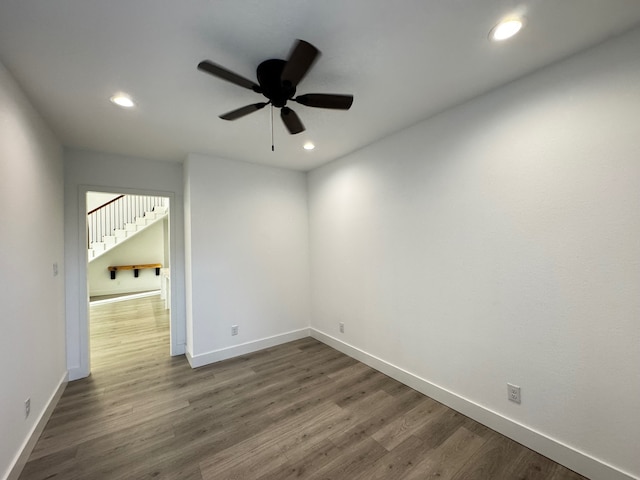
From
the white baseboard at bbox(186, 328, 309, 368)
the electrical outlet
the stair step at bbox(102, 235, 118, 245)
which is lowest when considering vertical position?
the white baseboard at bbox(186, 328, 309, 368)

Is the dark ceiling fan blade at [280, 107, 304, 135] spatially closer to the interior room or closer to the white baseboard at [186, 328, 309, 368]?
the interior room

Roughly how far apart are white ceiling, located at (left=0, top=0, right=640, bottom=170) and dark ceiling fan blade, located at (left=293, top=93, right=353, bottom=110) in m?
0.26

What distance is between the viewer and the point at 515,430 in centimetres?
188

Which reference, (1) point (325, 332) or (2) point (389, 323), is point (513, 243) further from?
(1) point (325, 332)

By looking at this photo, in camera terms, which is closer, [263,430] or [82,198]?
[263,430]

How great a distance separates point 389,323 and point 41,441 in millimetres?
3070

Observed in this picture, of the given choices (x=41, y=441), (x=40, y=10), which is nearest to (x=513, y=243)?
(x=40, y=10)

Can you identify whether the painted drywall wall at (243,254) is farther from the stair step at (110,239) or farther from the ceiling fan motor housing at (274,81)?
the stair step at (110,239)

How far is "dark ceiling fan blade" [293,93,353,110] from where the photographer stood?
159 centimetres

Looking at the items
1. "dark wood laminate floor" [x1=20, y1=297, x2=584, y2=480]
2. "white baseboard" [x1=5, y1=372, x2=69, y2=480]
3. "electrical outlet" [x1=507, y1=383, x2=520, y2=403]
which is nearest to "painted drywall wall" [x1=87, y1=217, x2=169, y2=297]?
"dark wood laminate floor" [x1=20, y1=297, x2=584, y2=480]

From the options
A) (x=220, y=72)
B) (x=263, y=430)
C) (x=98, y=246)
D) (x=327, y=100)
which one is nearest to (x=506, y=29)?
(x=327, y=100)

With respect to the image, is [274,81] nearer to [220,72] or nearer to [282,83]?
[282,83]

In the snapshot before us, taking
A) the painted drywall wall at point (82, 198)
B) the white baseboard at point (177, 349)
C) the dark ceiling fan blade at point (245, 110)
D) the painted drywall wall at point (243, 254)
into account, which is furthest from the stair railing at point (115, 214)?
the dark ceiling fan blade at point (245, 110)

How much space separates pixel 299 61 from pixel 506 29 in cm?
116
